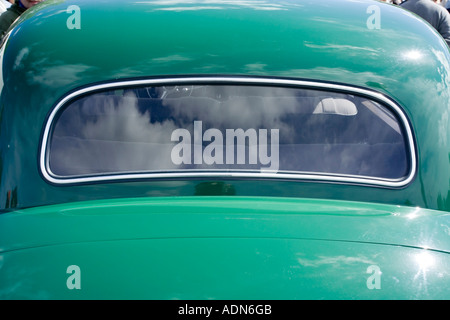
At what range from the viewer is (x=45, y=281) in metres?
1.80

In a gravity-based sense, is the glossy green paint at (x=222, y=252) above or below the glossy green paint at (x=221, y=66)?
below

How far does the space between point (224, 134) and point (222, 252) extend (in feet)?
2.45

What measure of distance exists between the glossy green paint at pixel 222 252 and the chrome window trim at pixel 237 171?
10.8 inches

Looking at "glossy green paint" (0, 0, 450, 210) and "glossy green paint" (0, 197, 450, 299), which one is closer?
"glossy green paint" (0, 197, 450, 299)

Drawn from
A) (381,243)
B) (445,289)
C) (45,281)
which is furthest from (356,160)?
(45,281)

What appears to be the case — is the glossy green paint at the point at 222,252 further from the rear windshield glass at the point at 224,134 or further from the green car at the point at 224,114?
the rear windshield glass at the point at 224,134

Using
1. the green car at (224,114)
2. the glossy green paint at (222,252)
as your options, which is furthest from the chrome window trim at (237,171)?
the glossy green paint at (222,252)

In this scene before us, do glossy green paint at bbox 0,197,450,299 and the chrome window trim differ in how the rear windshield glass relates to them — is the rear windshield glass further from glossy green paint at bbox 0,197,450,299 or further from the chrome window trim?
glossy green paint at bbox 0,197,450,299

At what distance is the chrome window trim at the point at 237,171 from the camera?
244cm

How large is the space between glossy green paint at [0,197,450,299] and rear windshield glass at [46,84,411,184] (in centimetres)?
33

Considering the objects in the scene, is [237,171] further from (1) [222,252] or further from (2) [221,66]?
(1) [222,252]

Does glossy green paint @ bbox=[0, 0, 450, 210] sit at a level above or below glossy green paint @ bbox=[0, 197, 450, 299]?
above

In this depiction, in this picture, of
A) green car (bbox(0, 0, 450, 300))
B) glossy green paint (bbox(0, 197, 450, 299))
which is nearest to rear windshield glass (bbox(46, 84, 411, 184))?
green car (bbox(0, 0, 450, 300))

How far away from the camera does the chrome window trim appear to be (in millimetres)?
2436
